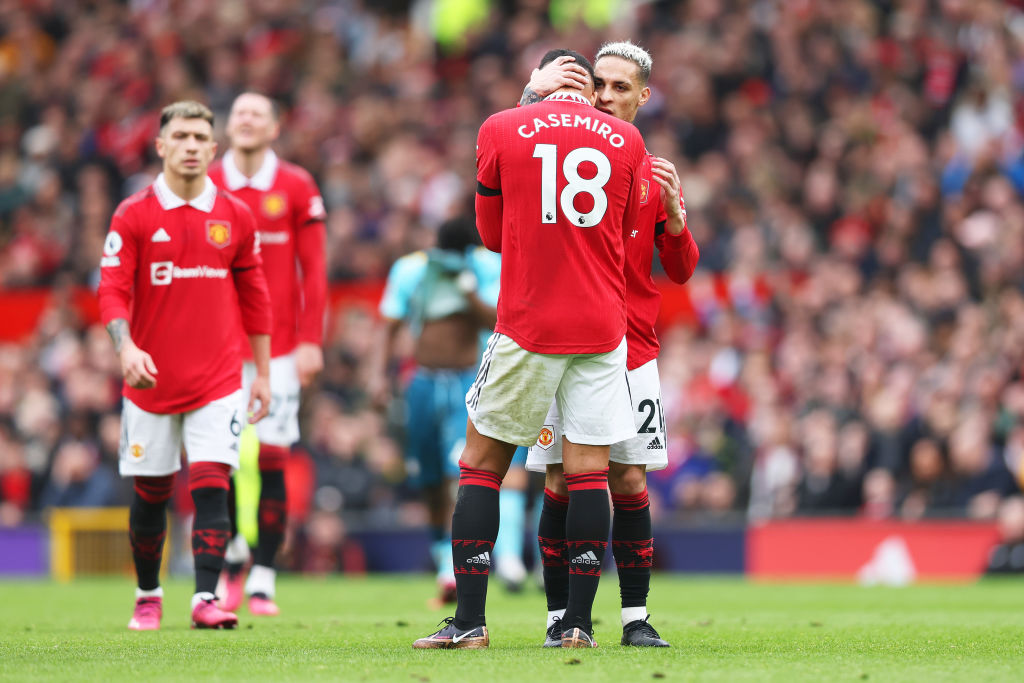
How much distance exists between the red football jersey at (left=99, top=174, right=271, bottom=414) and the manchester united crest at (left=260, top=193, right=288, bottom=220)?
1.37 metres

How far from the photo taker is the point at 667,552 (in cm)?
1507

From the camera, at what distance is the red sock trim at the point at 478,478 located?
6.07 metres

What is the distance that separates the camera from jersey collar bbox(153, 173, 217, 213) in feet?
25.3

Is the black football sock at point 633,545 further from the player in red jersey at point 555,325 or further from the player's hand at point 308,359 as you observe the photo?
the player's hand at point 308,359

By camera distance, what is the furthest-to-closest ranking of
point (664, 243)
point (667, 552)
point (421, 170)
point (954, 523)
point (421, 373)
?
point (421, 170), point (667, 552), point (954, 523), point (421, 373), point (664, 243)

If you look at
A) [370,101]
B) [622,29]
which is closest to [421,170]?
[370,101]

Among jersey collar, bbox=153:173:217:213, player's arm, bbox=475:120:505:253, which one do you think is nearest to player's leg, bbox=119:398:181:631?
jersey collar, bbox=153:173:217:213

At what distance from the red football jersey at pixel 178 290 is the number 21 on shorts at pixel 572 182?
2.43 meters

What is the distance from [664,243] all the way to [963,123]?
476 inches

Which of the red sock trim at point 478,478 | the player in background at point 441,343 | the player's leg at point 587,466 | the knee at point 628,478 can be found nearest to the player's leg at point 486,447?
the red sock trim at point 478,478

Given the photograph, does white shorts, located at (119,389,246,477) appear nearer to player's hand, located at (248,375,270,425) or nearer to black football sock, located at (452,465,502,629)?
player's hand, located at (248,375,270,425)

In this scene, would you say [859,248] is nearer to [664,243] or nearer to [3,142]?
[664,243]

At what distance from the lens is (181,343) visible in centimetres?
764

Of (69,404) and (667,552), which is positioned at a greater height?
(69,404)
